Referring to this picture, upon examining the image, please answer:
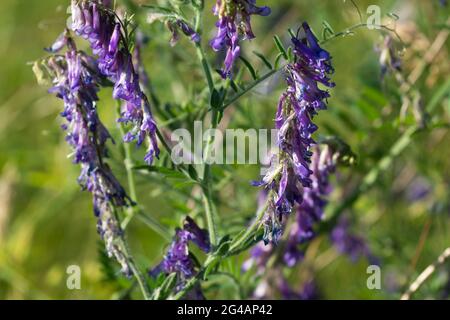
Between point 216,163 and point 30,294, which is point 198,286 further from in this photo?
point 30,294

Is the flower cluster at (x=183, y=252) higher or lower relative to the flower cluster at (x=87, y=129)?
lower

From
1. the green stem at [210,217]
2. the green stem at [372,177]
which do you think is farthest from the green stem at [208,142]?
the green stem at [372,177]

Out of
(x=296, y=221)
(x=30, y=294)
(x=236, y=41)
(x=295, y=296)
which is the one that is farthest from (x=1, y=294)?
(x=236, y=41)

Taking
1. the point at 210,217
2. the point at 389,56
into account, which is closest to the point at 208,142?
the point at 210,217

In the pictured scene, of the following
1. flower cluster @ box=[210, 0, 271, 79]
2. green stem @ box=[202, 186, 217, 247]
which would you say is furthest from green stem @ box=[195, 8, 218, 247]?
flower cluster @ box=[210, 0, 271, 79]

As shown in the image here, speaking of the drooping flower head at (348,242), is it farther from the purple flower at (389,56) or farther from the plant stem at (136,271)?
the plant stem at (136,271)

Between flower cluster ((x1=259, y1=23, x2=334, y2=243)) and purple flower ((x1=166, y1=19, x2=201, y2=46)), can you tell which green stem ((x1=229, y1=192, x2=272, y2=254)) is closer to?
flower cluster ((x1=259, y1=23, x2=334, y2=243))
